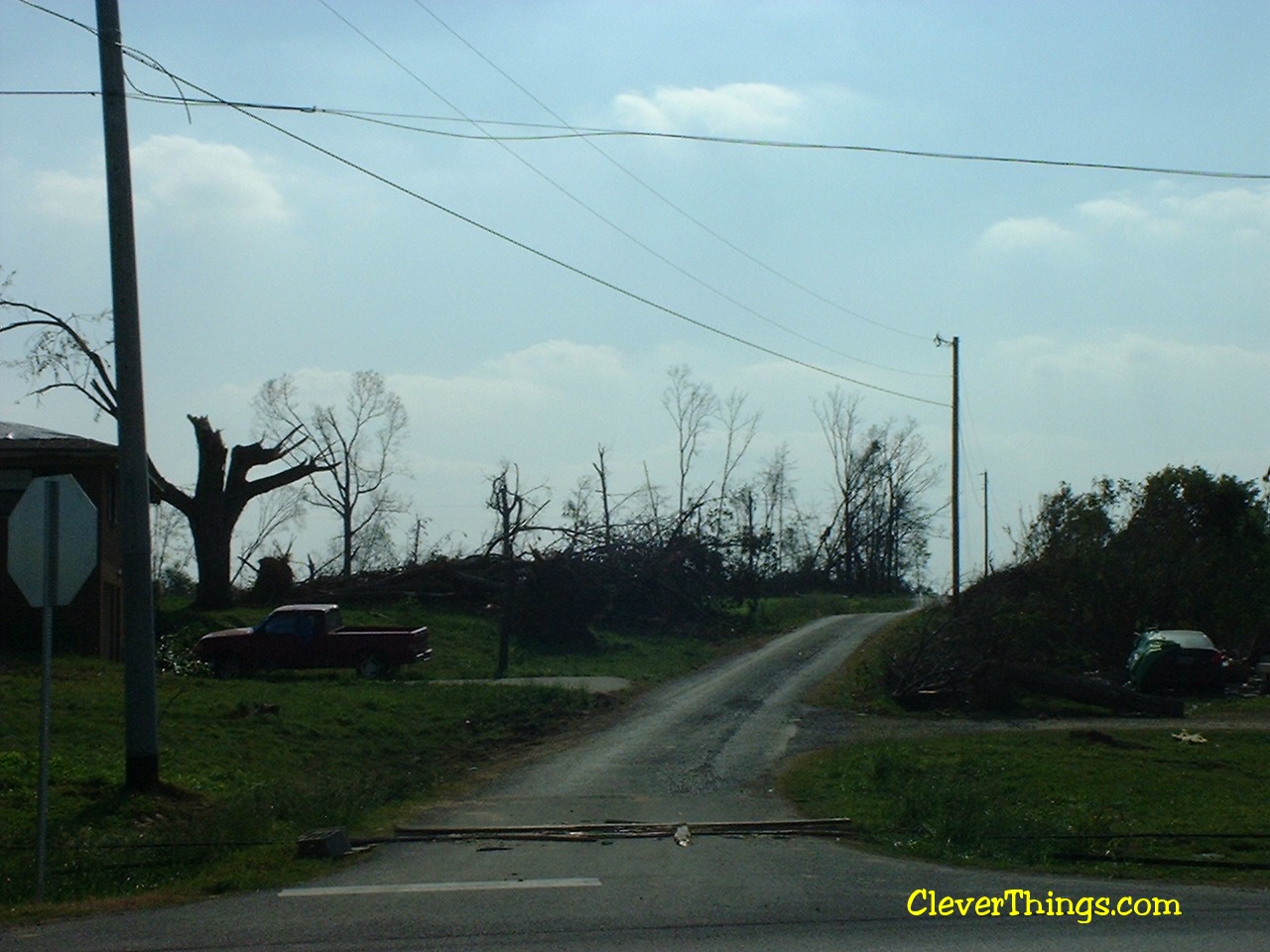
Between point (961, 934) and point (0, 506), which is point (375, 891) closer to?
point (961, 934)

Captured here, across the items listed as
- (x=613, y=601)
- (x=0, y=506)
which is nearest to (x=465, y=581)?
(x=613, y=601)

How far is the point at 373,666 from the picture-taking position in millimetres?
28219

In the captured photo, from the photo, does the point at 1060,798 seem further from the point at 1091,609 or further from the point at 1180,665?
the point at 1091,609

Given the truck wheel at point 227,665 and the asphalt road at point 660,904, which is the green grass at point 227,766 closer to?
the asphalt road at point 660,904

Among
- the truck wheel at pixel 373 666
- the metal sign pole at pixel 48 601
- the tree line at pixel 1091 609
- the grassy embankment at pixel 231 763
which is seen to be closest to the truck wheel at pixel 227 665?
the grassy embankment at pixel 231 763

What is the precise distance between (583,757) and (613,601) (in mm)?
22219

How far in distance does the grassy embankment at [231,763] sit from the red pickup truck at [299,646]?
0.48m

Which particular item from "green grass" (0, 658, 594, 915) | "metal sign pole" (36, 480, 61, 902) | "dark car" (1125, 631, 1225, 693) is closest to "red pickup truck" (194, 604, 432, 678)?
"green grass" (0, 658, 594, 915)

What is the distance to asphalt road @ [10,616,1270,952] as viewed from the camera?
7.57 metres

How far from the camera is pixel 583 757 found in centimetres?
1838

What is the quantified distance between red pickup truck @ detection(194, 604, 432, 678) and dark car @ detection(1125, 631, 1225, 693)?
655 inches

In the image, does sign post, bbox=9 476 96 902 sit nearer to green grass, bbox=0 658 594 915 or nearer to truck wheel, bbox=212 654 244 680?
green grass, bbox=0 658 594 915

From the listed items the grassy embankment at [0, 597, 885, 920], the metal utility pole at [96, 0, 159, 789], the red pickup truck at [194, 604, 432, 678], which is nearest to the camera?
the grassy embankment at [0, 597, 885, 920]

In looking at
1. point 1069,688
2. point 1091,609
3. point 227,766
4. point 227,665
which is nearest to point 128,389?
point 227,766
